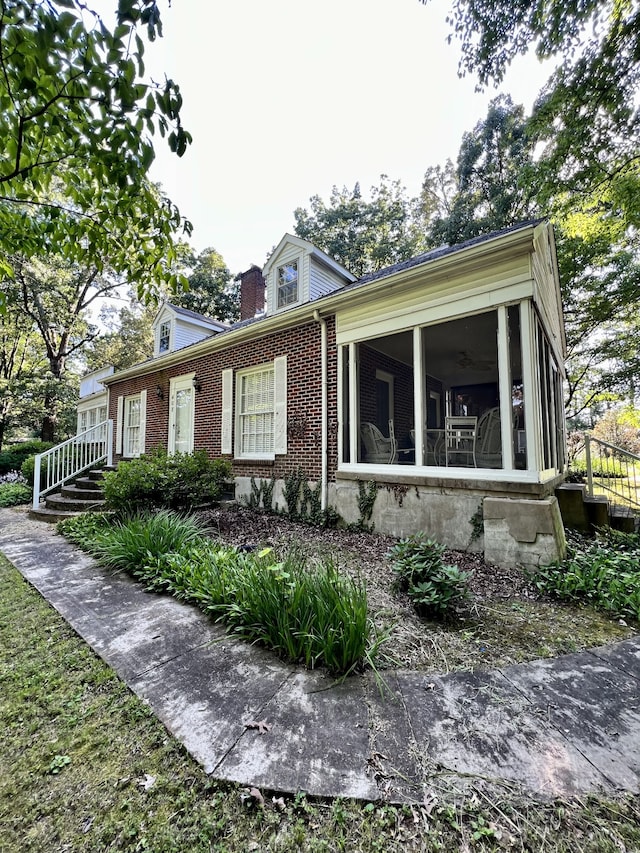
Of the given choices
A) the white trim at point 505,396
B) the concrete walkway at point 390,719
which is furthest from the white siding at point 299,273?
the concrete walkway at point 390,719

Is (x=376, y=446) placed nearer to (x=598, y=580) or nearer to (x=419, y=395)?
(x=419, y=395)

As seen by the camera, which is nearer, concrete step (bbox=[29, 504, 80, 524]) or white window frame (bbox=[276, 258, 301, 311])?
concrete step (bbox=[29, 504, 80, 524])

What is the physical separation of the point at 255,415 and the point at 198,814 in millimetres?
6582

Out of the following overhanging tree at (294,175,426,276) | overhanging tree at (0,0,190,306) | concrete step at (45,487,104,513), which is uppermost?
overhanging tree at (294,175,426,276)

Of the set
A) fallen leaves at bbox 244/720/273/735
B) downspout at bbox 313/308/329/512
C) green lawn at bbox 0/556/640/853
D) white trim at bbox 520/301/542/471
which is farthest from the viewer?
downspout at bbox 313/308/329/512

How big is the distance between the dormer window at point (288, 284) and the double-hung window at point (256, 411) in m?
2.28

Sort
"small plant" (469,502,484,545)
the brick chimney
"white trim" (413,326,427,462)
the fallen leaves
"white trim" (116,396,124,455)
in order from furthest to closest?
1. the brick chimney
2. "white trim" (116,396,124,455)
3. "white trim" (413,326,427,462)
4. "small plant" (469,502,484,545)
5. the fallen leaves

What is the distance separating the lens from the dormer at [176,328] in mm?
11820

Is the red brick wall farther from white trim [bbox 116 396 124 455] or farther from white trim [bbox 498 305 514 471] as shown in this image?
white trim [bbox 116 396 124 455]

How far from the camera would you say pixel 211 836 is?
4.58 ft

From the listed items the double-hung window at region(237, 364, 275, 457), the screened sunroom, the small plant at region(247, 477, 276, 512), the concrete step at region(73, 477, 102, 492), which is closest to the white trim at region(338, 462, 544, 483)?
the screened sunroom

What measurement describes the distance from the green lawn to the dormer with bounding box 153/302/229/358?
36.7ft

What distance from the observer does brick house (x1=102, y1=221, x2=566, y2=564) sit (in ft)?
14.5

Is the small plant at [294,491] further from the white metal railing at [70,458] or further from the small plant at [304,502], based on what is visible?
the white metal railing at [70,458]
